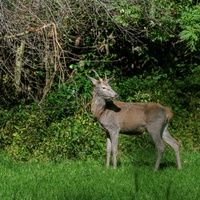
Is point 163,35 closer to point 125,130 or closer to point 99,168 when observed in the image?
point 125,130

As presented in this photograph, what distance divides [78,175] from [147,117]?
1869 mm

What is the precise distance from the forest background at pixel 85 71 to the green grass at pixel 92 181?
3.98 feet

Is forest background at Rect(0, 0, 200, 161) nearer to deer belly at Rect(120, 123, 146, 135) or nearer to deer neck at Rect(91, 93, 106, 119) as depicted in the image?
deer neck at Rect(91, 93, 106, 119)

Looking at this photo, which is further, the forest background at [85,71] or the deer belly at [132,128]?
the forest background at [85,71]

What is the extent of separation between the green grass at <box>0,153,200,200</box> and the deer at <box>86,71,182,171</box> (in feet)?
1.31

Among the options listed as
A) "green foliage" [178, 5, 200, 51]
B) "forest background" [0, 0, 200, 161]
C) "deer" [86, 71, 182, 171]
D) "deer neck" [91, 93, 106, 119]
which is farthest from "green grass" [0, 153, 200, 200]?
"green foliage" [178, 5, 200, 51]

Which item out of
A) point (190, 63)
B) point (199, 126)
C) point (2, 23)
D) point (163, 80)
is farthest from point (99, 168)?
point (190, 63)

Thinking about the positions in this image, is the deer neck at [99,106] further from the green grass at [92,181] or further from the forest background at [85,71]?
the green grass at [92,181]

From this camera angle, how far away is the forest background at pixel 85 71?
36.0ft

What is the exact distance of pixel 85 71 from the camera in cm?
1533

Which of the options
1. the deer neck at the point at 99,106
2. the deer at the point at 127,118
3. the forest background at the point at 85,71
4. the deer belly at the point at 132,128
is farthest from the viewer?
the forest background at the point at 85,71

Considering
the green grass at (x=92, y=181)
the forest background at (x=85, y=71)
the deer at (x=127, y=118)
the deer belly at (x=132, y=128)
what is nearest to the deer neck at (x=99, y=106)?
the deer at (x=127, y=118)

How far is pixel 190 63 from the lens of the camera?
53.9ft

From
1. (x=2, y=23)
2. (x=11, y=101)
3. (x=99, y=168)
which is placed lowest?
(x=11, y=101)
